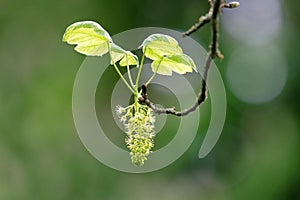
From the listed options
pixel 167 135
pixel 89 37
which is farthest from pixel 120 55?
pixel 167 135

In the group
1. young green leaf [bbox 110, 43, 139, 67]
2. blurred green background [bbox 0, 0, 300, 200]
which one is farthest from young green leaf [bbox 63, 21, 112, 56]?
blurred green background [bbox 0, 0, 300, 200]

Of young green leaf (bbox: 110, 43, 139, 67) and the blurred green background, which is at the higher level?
young green leaf (bbox: 110, 43, 139, 67)

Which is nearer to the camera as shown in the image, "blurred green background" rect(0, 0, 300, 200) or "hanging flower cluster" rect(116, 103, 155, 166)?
"hanging flower cluster" rect(116, 103, 155, 166)

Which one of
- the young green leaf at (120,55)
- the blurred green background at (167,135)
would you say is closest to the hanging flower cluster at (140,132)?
the young green leaf at (120,55)

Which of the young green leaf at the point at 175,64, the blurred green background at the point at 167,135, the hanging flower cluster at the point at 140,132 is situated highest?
the young green leaf at the point at 175,64

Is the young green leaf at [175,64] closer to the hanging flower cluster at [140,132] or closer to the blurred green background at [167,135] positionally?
the hanging flower cluster at [140,132]

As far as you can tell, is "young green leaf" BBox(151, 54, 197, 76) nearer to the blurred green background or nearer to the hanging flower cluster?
the hanging flower cluster

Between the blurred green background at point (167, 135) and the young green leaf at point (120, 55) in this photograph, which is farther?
the blurred green background at point (167, 135)
